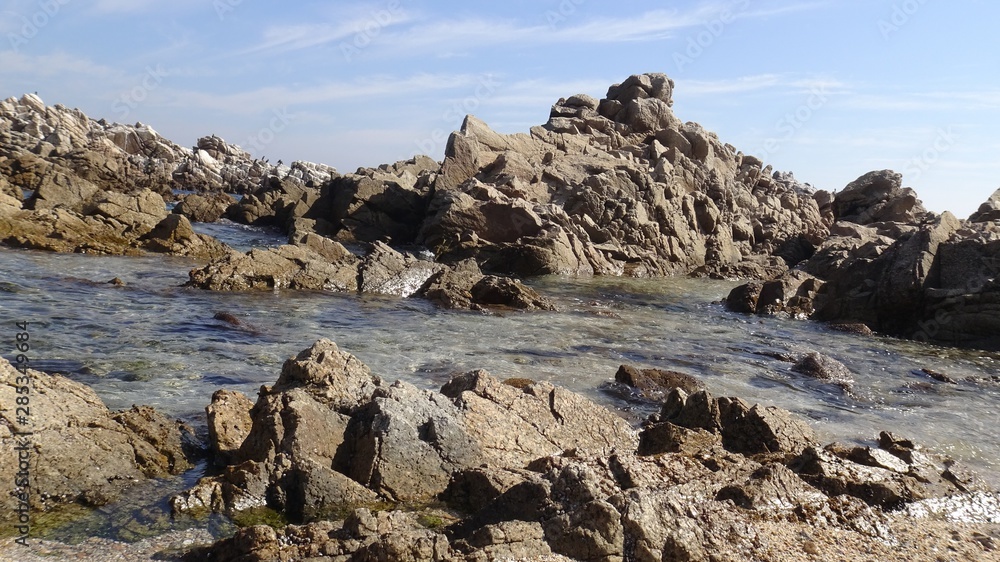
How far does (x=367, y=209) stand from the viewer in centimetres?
3562

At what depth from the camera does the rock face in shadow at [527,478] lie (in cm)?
484

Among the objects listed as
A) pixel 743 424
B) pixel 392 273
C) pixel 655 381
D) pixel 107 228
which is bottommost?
pixel 655 381

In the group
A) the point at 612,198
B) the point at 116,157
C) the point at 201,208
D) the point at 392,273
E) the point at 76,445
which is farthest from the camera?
the point at 116,157

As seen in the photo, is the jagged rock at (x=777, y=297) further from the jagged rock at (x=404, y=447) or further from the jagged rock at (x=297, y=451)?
the jagged rock at (x=404, y=447)

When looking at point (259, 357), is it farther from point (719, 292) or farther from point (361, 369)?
point (719, 292)

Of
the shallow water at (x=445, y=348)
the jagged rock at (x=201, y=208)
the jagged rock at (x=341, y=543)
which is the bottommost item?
the shallow water at (x=445, y=348)

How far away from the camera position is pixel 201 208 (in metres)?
37.2

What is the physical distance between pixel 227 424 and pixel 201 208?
107 ft

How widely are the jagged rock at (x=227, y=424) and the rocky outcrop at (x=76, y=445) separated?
9.7 inches

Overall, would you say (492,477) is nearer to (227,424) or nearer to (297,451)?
(297,451)

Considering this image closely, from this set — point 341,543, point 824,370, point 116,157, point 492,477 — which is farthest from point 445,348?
point 116,157

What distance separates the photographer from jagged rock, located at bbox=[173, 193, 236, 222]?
3672cm

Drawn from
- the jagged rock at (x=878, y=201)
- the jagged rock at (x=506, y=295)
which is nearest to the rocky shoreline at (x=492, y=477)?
the jagged rock at (x=506, y=295)

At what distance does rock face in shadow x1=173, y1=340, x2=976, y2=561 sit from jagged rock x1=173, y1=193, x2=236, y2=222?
31400mm
